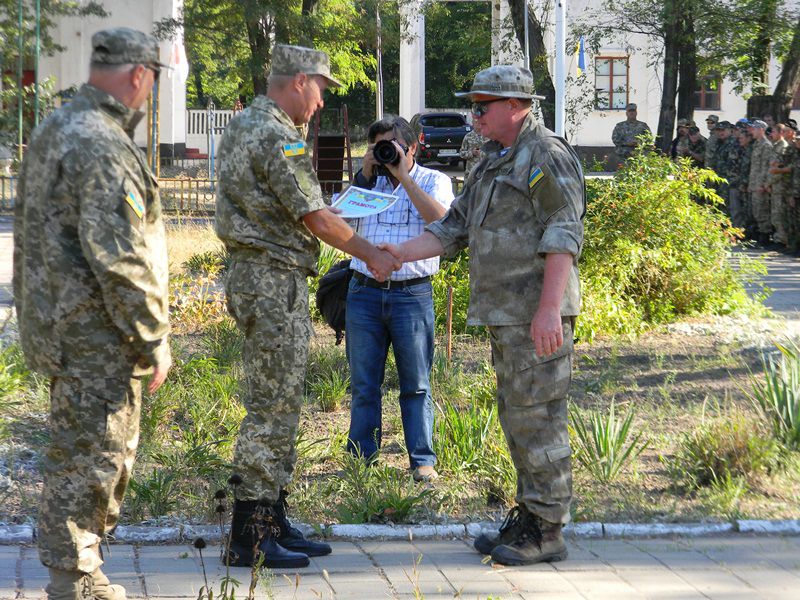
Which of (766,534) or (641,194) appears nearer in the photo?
(766,534)

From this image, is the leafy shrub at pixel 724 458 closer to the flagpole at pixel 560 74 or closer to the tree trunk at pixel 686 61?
the flagpole at pixel 560 74

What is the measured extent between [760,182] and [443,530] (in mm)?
14369

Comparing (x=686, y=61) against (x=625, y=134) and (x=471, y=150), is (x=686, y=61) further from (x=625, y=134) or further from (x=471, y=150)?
(x=471, y=150)

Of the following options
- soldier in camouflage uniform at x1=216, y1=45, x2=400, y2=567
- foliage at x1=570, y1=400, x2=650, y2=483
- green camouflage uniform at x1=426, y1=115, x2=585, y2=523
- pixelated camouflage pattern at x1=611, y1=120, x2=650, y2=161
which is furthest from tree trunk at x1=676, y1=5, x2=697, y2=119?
soldier in camouflage uniform at x1=216, y1=45, x2=400, y2=567

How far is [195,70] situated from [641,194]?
154 feet

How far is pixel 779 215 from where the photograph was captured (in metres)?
17.5

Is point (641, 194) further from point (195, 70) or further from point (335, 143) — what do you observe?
point (195, 70)

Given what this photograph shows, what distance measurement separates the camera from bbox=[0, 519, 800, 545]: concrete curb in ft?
17.0

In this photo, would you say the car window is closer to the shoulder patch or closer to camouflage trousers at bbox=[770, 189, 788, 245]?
camouflage trousers at bbox=[770, 189, 788, 245]

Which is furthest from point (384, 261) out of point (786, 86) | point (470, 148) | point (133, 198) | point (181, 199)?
point (786, 86)

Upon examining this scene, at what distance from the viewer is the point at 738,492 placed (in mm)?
5770

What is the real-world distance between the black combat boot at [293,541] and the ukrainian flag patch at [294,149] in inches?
59.5

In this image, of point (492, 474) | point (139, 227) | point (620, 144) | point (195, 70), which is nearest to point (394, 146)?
point (492, 474)

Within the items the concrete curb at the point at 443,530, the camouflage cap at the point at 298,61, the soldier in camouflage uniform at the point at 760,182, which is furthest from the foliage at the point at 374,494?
the soldier in camouflage uniform at the point at 760,182
